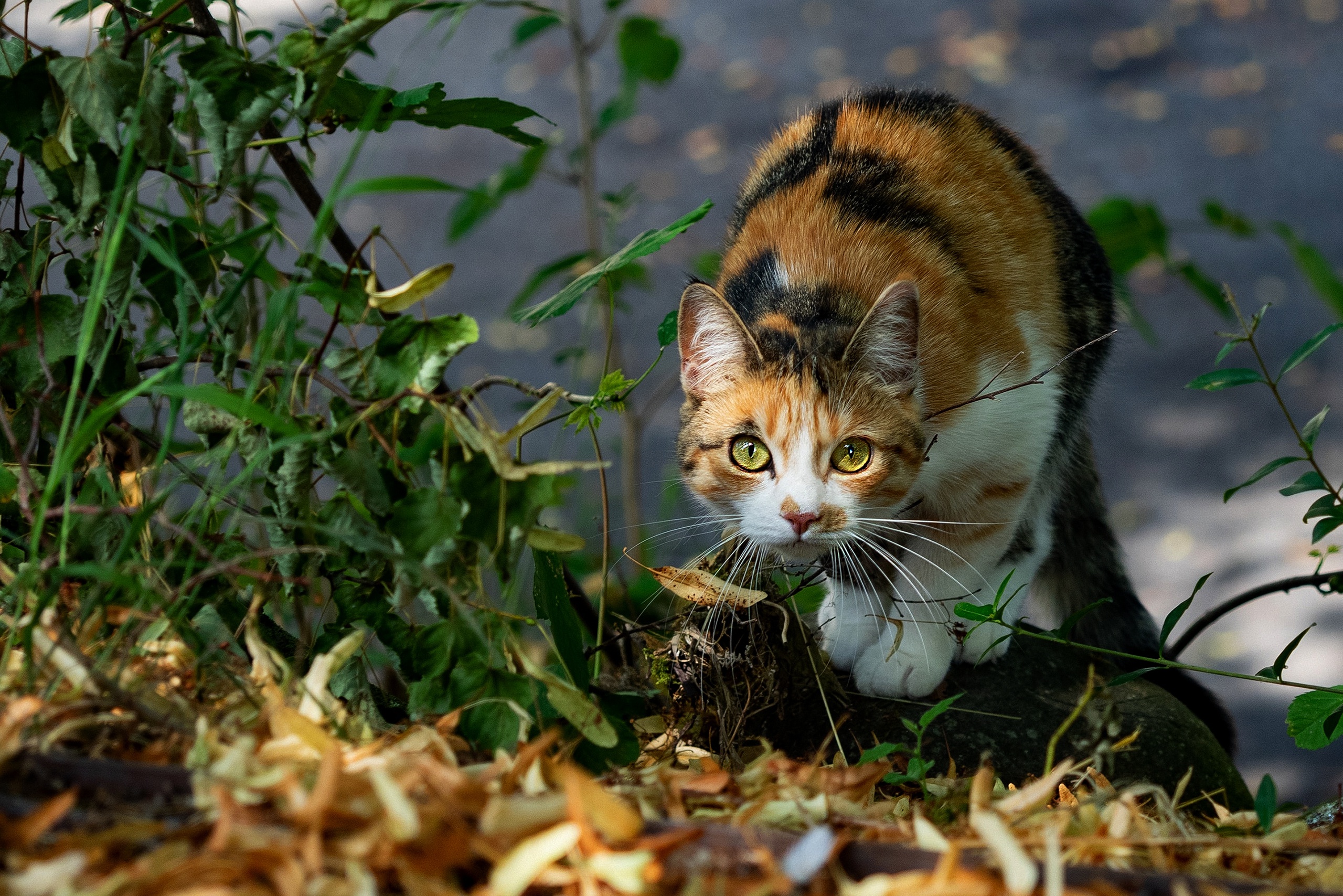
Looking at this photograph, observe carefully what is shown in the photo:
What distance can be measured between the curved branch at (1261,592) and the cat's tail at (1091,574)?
0.25 ft

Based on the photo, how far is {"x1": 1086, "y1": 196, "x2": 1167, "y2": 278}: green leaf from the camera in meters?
2.27

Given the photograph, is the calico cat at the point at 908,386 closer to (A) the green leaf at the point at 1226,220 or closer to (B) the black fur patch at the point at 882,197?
(B) the black fur patch at the point at 882,197

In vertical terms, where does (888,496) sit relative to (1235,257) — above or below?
below

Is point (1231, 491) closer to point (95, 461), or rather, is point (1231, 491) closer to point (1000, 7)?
point (95, 461)

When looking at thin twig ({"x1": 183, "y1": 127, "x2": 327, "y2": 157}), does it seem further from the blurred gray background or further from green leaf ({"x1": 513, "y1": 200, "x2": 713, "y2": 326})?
the blurred gray background

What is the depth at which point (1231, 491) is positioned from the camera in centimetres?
134

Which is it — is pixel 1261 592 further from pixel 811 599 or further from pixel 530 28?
pixel 530 28

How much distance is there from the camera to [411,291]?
103cm

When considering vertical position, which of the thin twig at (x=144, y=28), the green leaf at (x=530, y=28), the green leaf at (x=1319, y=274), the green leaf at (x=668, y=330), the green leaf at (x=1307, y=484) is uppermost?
the green leaf at (x=530, y=28)

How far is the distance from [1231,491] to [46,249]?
1.42 m

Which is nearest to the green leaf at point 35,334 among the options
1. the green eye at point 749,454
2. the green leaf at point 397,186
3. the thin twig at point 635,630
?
the green leaf at point 397,186

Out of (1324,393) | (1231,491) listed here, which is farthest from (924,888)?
(1324,393)

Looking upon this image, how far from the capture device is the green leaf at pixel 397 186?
89 centimetres

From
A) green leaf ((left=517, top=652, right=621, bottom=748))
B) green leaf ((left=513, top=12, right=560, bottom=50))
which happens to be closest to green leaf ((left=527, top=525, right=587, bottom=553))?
green leaf ((left=517, top=652, right=621, bottom=748))
